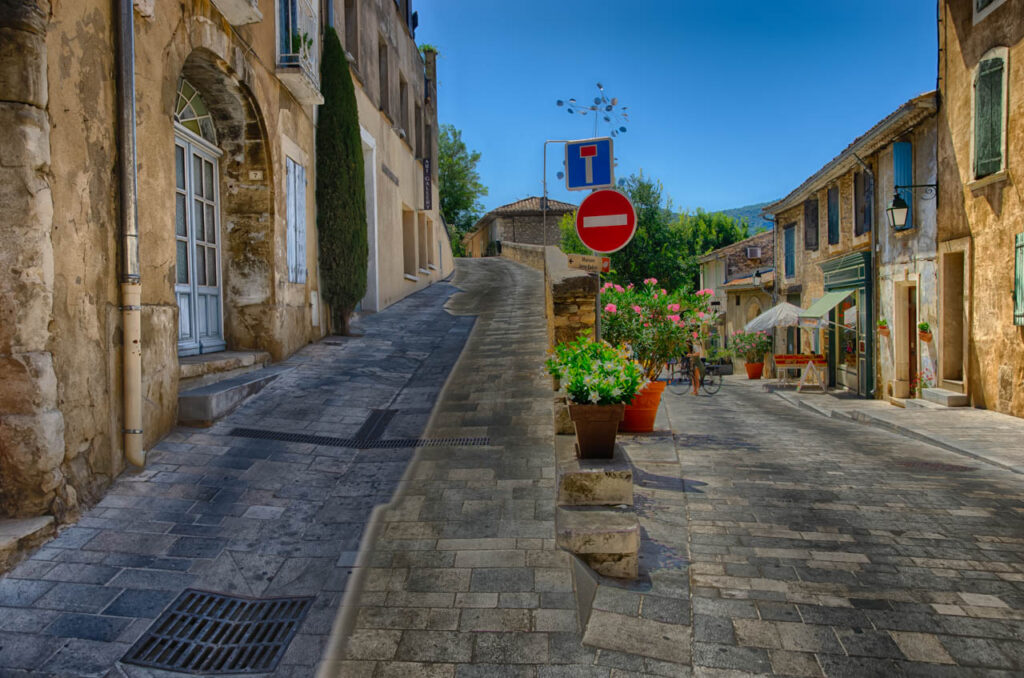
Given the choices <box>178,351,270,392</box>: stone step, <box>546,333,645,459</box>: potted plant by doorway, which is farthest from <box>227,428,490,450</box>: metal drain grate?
<box>546,333,645,459</box>: potted plant by doorway

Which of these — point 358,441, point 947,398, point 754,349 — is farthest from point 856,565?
point 754,349

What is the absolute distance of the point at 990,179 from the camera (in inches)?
418

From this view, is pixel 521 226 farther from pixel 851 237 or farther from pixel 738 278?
pixel 851 237

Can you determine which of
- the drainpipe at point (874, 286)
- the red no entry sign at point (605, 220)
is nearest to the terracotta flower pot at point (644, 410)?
the red no entry sign at point (605, 220)

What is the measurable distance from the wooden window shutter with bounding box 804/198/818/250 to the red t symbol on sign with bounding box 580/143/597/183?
15523 mm

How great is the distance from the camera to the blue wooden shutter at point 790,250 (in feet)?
72.6

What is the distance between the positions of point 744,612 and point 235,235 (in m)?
6.91

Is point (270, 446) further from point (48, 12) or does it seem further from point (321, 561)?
point (48, 12)

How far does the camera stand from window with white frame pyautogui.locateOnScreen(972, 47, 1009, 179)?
1053 cm

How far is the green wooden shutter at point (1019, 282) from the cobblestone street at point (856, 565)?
3.56m

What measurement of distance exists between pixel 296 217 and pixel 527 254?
75.2 feet

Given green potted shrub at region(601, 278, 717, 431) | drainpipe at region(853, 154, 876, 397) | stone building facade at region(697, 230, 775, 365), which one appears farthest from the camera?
stone building facade at region(697, 230, 775, 365)

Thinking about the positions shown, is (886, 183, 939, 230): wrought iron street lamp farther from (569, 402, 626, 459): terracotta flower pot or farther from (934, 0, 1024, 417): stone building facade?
(569, 402, 626, 459): terracotta flower pot

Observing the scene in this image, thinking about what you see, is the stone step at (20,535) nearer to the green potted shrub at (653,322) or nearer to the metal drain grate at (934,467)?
the green potted shrub at (653,322)
